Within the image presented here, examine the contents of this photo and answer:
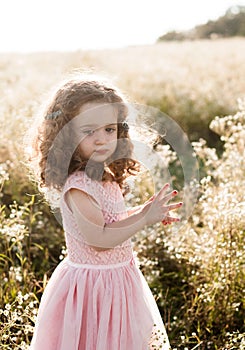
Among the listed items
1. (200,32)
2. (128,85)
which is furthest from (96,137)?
(200,32)

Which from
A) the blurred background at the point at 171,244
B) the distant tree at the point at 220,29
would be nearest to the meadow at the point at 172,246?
the blurred background at the point at 171,244

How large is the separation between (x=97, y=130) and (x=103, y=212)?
12.6 inches

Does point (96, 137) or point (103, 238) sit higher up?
point (96, 137)

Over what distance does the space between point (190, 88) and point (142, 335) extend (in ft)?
21.7

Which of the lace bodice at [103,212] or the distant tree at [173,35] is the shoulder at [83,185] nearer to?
the lace bodice at [103,212]

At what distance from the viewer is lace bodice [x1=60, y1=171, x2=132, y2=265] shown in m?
2.26

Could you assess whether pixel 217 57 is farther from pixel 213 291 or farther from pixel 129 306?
pixel 129 306

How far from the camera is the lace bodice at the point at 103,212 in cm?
226

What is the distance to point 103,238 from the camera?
2.21 metres

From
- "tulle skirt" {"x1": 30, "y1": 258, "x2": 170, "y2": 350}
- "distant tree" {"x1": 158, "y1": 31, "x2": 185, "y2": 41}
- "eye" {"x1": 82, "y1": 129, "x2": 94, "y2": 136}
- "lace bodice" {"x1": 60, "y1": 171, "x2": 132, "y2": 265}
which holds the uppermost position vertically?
"distant tree" {"x1": 158, "y1": 31, "x2": 185, "y2": 41}

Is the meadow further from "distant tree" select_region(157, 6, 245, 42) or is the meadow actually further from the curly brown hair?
"distant tree" select_region(157, 6, 245, 42)

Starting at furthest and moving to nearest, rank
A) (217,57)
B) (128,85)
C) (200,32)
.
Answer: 1. (200,32)
2. (217,57)
3. (128,85)

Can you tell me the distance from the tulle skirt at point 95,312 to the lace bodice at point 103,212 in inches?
1.4

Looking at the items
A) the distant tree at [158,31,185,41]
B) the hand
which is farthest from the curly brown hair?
the distant tree at [158,31,185,41]
